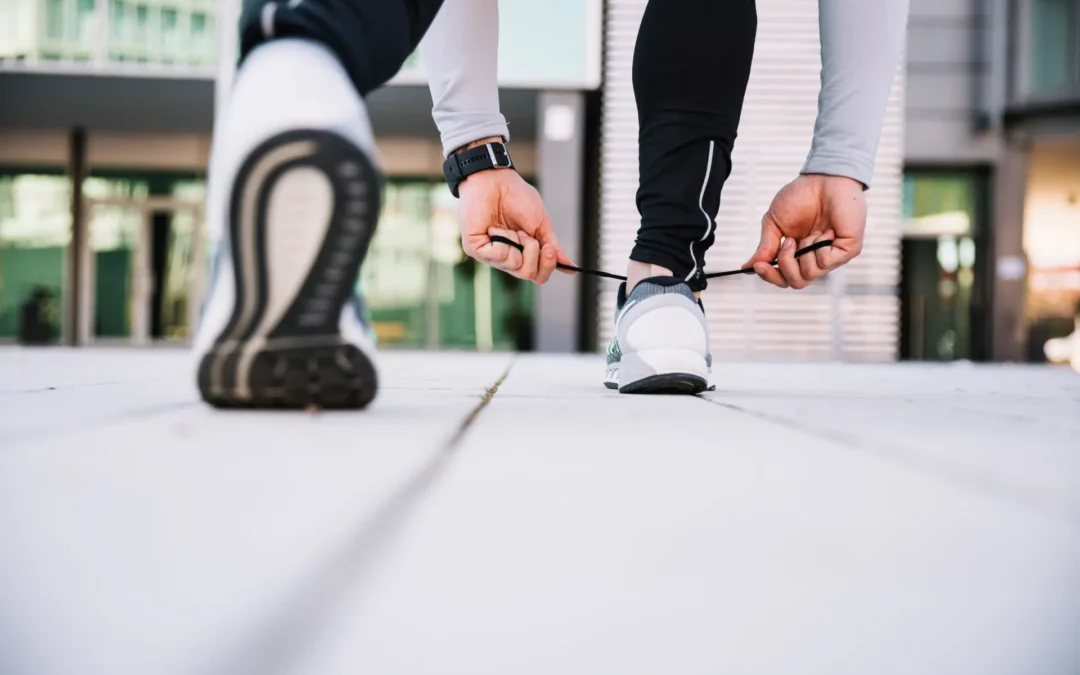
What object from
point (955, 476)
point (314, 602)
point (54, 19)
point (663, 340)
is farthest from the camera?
point (54, 19)

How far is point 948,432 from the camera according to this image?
85cm

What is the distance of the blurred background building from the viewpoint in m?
7.97

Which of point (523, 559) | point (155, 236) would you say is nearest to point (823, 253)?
point (523, 559)

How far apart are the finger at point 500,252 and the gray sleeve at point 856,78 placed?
1.67ft

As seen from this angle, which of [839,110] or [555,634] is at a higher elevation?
[839,110]

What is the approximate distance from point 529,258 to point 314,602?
42.0 inches

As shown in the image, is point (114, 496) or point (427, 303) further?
point (427, 303)

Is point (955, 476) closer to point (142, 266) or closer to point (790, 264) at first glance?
point (790, 264)

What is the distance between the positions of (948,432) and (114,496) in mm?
796

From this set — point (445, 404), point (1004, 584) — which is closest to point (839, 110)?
point (445, 404)

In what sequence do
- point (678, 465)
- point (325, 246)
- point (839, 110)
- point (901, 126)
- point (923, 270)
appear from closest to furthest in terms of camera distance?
point (678, 465)
point (325, 246)
point (839, 110)
point (901, 126)
point (923, 270)

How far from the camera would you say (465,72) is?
4.38ft

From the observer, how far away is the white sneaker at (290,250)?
30.4 inches

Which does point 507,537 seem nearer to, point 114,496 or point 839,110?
point 114,496
